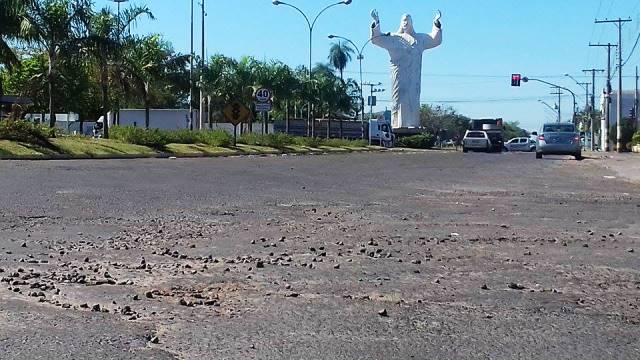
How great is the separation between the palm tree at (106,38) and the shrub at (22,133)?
22.3 ft

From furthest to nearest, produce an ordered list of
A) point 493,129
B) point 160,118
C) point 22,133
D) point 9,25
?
point 493,129, point 160,118, point 9,25, point 22,133

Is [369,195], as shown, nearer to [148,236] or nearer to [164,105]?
[148,236]

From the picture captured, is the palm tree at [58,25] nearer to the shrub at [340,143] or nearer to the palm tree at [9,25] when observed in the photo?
the palm tree at [9,25]

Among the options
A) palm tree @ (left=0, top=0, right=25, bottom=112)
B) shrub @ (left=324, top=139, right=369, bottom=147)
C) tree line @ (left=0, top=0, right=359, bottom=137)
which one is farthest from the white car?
palm tree @ (left=0, top=0, right=25, bottom=112)

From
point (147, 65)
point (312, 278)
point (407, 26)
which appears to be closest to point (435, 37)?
point (407, 26)

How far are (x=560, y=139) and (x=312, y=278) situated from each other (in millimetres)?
35563

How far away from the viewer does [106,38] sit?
40.6 m

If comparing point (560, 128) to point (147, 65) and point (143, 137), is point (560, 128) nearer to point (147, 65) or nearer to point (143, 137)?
point (143, 137)

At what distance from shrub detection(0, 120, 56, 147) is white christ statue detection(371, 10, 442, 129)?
196ft

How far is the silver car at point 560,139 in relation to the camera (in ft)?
135

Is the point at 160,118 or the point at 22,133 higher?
the point at 160,118

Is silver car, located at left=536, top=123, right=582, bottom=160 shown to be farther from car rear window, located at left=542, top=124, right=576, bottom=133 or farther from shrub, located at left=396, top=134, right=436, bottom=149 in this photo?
shrub, located at left=396, top=134, right=436, bottom=149

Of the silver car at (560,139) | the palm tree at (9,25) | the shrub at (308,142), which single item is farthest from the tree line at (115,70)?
the silver car at (560,139)

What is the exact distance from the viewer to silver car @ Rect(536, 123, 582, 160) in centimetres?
4116
